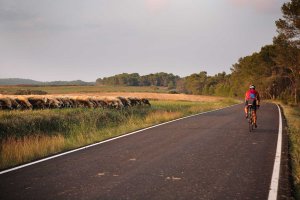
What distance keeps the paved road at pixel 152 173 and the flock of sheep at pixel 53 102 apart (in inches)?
416

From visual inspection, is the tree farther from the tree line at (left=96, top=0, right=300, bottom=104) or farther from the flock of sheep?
the flock of sheep

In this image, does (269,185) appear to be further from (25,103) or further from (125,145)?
(25,103)

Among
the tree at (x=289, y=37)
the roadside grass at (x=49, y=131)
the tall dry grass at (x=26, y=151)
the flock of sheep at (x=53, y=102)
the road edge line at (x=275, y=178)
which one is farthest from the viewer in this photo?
the tree at (x=289, y=37)

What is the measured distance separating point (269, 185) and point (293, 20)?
124ft

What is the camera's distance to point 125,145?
10.1m

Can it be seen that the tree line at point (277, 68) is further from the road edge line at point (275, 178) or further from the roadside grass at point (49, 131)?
the road edge line at point (275, 178)

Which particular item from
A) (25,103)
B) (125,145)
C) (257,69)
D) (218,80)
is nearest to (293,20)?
(257,69)

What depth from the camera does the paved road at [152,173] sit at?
17.4 feet

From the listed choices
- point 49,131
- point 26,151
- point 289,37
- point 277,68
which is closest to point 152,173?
point 26,151

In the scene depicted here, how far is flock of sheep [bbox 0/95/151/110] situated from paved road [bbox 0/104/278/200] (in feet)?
34.6

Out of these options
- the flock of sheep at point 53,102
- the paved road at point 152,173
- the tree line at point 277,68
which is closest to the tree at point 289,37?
the tree line at point 277,68

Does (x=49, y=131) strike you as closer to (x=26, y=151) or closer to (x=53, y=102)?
(x=26, y=151)

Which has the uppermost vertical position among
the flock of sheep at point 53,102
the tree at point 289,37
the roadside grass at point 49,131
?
the tree at point 289,37

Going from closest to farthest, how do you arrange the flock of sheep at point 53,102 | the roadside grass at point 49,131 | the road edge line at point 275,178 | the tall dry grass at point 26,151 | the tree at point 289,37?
the road edge line at point 275,178 < the tall dry grass at point 26,151 < the roadside grass at point 49,131 < the flock of sheep at point 53,102 < the tree at point 289,37
